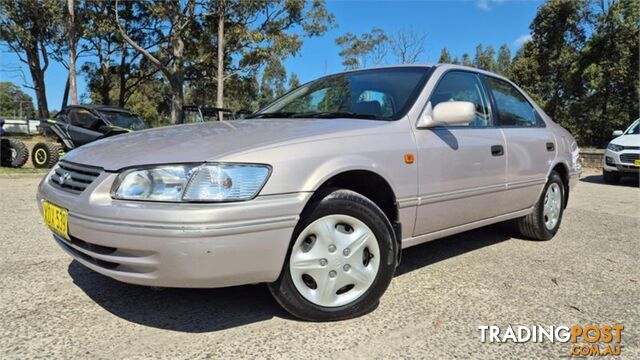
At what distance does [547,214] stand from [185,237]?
141 inches

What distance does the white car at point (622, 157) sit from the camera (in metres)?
9.86

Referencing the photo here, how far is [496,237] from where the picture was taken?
4.62 m

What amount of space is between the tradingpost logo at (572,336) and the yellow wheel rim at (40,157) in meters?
10.5

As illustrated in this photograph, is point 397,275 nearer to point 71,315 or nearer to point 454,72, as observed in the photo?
point 454,72

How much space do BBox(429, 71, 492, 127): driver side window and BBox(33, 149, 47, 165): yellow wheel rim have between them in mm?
9734

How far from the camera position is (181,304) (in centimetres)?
272

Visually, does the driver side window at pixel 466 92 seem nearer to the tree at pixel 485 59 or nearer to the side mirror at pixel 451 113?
the side mirror at pixel 451 113

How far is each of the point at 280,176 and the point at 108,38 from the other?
26.3 meters

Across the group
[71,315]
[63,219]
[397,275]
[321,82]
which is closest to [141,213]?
[63,219]

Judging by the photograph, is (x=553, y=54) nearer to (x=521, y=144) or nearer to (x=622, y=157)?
(x=622, y=157)

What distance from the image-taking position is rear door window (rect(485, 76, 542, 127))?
12.8 feet

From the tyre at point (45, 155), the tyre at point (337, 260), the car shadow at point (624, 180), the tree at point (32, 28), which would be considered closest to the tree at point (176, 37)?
the tree at point (32, 28)

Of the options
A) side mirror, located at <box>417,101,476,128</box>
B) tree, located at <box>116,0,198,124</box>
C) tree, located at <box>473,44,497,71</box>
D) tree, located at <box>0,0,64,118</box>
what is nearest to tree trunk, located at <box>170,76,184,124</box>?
tree, located at <box>116,0,198,124</box>

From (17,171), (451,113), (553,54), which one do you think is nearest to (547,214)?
(451,113)
